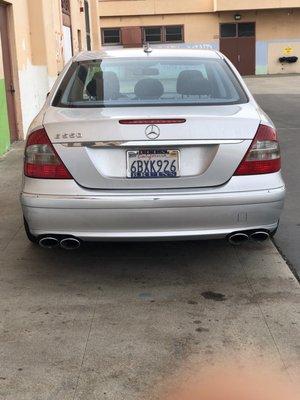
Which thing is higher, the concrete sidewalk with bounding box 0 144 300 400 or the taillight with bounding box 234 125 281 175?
the taillight with bounding box 234 125 281 175

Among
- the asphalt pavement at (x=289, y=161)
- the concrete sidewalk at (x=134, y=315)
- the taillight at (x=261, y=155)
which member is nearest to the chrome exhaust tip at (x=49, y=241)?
the concrete sidewalk at (x=134, y=315)

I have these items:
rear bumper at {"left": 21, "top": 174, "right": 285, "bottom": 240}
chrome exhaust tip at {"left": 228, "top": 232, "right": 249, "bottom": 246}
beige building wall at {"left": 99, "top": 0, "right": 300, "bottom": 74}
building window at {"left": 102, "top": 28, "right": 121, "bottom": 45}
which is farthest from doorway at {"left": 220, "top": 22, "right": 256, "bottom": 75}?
rear bumper at {"left": 21, "top": 174, "right": 285, "bottom": 240}

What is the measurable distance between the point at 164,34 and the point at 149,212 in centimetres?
3291

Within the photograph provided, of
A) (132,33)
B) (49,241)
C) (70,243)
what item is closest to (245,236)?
(70,243)

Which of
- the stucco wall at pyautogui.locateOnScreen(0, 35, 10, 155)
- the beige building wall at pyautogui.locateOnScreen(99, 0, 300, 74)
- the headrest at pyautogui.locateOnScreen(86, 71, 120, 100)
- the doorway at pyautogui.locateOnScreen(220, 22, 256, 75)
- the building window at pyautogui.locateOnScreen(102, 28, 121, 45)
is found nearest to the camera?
the headrest at pyautogui.locateOnScreen(86, 71, 120, 100)

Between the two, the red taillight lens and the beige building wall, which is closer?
the red taillight lens

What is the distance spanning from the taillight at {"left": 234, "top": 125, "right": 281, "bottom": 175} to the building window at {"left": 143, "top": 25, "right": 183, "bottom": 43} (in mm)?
32320

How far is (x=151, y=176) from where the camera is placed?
3.74 m

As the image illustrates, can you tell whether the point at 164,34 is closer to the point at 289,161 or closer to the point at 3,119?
the point at 3,119

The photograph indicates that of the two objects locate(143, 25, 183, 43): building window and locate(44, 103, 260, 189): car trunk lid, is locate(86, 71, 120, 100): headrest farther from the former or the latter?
locate(143, 25, 183, 43): building window

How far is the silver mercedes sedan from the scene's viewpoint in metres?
3.71

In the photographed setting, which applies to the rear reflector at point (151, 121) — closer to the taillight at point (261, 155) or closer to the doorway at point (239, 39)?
the taillight at point (261, 155)

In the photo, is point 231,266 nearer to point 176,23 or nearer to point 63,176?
point 63,176

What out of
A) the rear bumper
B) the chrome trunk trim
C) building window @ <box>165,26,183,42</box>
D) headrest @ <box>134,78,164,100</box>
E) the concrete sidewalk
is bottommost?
the concrete sidewalk
